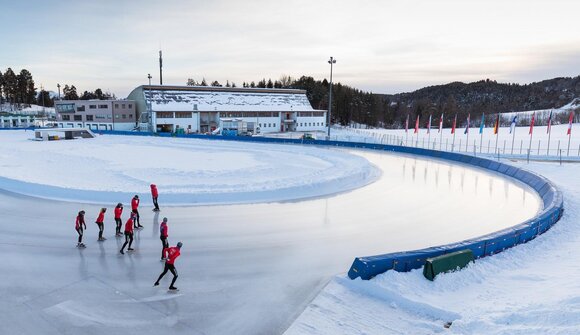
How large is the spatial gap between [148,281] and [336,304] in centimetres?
457

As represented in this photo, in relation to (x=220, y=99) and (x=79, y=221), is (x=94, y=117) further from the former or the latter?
(x=79, y=221)

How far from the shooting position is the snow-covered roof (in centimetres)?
6262

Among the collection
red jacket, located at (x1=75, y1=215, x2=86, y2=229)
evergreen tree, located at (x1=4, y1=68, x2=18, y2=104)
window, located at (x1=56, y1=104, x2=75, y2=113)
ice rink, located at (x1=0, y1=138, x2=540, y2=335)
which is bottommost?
ice rink, located at (x1=0, y1=138, x2=540, y2=335)

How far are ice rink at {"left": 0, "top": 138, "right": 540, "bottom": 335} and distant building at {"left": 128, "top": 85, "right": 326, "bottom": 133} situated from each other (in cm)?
4223

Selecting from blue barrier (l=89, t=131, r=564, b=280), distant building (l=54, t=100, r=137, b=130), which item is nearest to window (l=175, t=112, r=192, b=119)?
distant building (l=54, t=100, r=137, b=130)

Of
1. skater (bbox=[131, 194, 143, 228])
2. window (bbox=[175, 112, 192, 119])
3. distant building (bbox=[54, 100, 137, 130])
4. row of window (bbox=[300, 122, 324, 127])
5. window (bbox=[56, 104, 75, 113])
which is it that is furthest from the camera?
row of window (bbox=[300, 122, 324, 127])

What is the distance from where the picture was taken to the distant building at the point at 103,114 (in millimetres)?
64688

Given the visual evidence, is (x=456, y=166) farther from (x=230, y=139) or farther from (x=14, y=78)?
(x=14, y=78)

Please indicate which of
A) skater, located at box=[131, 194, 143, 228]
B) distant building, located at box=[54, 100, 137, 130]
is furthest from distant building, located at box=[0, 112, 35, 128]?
skater, located at box=[131, 194, 143, 228]

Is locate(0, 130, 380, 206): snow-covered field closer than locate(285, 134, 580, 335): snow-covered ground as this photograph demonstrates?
No

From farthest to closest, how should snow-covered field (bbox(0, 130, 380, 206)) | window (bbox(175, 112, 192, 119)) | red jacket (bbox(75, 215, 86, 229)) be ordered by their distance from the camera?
window (bbox(175, 112, 192, 119)) < snow-covered field (bbox(0, 130, 380, 206)) < red jacket (bbox(75, 215, 86, 229))

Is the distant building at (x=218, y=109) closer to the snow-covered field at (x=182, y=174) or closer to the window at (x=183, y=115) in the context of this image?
the window at (x=183, y=115)

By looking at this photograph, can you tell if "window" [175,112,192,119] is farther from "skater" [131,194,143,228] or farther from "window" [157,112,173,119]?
"skater" [131,194,143,228]

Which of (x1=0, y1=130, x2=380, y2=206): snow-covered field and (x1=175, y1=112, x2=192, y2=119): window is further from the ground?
(x1=175, y1=112, x2=192, y2=119): window
